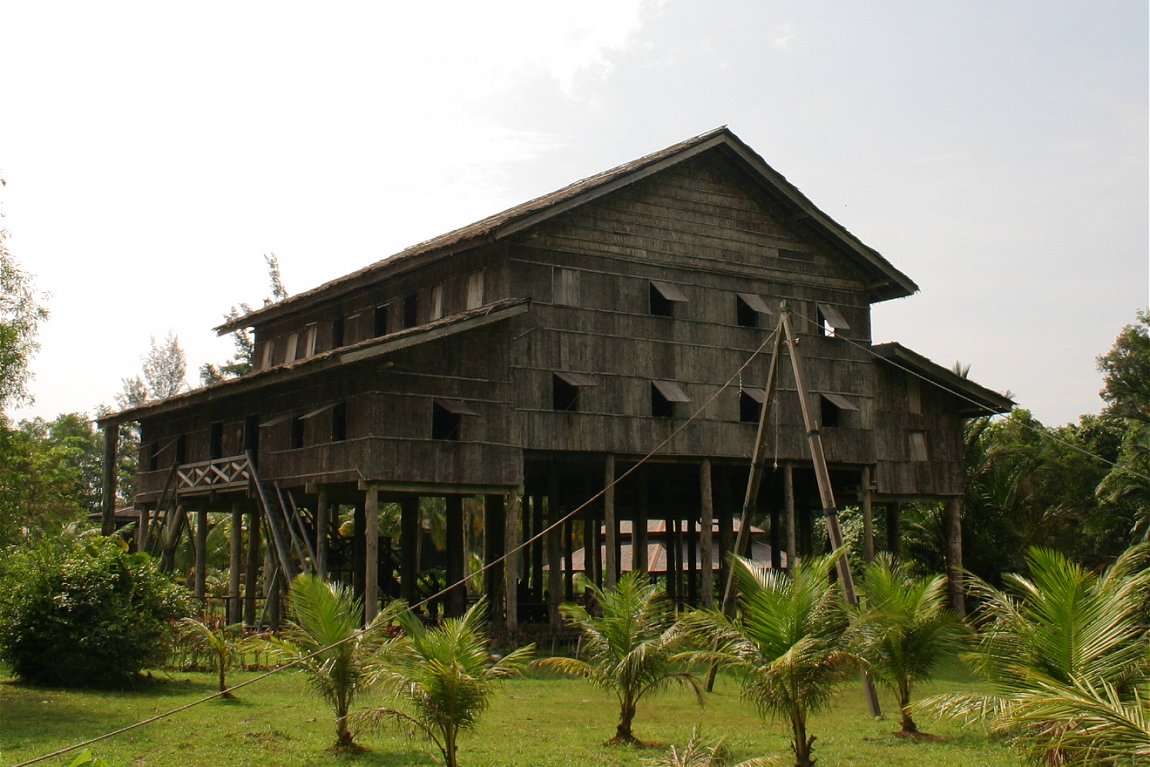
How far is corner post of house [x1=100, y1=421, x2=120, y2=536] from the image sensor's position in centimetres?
2882

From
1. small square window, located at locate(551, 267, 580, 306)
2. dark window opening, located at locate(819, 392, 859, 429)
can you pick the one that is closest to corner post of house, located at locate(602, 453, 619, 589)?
small square window, located at locate(551, 267, 580, 306)

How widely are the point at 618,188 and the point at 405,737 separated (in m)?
14.8

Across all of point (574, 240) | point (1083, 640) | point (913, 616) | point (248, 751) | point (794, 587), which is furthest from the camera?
point (574, 240)

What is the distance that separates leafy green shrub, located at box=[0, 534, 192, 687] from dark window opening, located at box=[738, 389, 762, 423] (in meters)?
14.4

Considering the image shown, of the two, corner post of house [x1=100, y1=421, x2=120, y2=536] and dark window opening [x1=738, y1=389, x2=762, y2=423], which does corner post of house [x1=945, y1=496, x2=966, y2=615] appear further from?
corner post of house [x1=100, y1=421, x2=120, y2=536]

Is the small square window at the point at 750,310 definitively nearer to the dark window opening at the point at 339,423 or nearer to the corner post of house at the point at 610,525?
the corner post of house at the point at 610,525

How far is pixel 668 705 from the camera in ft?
63.1

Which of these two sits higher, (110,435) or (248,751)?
(110,435)

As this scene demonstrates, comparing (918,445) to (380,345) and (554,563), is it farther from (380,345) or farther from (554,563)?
(380,345)

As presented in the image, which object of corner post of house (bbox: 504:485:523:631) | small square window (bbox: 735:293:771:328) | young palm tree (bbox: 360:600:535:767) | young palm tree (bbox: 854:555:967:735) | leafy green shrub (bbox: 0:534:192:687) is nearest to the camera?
young palm tree (bbox: 360:600:535:767)

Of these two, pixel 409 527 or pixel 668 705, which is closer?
pixel 668 705

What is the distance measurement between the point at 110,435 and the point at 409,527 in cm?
820

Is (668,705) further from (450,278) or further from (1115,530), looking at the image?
(1115,530)

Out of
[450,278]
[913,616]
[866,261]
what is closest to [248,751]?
[913,616]
